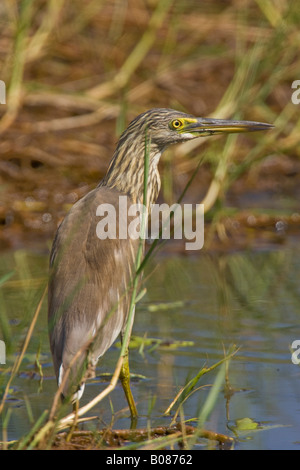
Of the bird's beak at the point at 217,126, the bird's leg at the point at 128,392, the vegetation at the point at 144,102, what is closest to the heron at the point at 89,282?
the bird's leg at the point at 128,392

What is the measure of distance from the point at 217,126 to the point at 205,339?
104 centimetres

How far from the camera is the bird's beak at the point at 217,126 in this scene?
4.74 metres

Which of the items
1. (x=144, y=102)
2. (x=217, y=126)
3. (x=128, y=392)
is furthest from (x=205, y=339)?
(x=144, y=102)

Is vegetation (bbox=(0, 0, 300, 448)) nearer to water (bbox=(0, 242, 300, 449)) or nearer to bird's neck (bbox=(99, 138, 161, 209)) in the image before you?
water (bbox=(0, 242, 300, 449))

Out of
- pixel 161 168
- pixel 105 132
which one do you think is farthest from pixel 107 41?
pixel 161 168

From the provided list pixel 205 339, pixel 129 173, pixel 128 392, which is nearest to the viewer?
pixel 128 392

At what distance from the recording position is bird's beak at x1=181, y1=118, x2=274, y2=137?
4738 millimetres

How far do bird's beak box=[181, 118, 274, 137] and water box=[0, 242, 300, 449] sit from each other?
1007 millimetres

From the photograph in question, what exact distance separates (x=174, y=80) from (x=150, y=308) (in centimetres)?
403

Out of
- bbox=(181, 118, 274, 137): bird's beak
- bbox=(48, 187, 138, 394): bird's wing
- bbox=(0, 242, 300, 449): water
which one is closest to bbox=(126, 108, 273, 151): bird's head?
bbox=(181, 118, 274, 137): bird's beak

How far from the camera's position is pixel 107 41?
9703 millimetres

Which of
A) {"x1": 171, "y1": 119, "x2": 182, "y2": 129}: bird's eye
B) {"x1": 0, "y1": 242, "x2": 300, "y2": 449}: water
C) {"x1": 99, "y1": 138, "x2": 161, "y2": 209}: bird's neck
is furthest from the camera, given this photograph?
{"x1": 171, "y1": 119, "x2": 182, "y2": 129}: bird's eye

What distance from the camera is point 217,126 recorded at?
15.6 feet

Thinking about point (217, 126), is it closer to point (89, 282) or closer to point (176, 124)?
point (176, 124)
